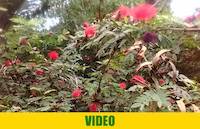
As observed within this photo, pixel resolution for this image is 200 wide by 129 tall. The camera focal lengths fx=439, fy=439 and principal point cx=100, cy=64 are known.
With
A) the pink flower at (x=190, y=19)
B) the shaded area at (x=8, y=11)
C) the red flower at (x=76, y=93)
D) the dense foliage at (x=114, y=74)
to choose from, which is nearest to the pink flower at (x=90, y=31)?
the dense foliage at (x=114, y=74)

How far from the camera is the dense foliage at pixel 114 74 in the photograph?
1.09 metres

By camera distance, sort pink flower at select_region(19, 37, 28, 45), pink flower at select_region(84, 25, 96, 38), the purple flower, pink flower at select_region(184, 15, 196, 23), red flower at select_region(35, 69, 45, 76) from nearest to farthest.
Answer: the purple flower < pink flower at select_region(184, 15, 196, 23) < pink flower at select_region(84, 25, 96, 38) < red flower at select_region(35, 69, 45, 76) < pink flower at select_region(19, 37, 28, 45)

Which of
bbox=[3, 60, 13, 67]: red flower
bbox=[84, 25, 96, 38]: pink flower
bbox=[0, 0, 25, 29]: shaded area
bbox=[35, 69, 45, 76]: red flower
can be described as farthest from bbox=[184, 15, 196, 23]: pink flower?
bbox=[0, 0, 25, 29]: shaded area

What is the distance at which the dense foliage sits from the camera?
3.58 feet

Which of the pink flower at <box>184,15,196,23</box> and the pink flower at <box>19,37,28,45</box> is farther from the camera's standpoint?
the pink flower at <box>19,37,28,45</box>

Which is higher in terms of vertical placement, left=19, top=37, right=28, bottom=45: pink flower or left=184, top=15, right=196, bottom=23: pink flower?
left=184, top=15, right=196, bottom=23: pink flower

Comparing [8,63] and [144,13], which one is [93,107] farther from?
[8,63]

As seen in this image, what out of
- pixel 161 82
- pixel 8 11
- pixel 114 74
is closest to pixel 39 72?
pixel 114 74

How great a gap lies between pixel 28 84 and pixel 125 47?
0.41 metres

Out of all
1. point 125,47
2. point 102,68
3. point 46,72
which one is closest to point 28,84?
point 46,72

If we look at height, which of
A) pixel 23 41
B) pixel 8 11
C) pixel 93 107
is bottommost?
pixel 93 107

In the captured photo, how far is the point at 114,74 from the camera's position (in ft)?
4.26

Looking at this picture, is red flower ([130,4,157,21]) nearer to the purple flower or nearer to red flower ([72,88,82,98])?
the purple flower
